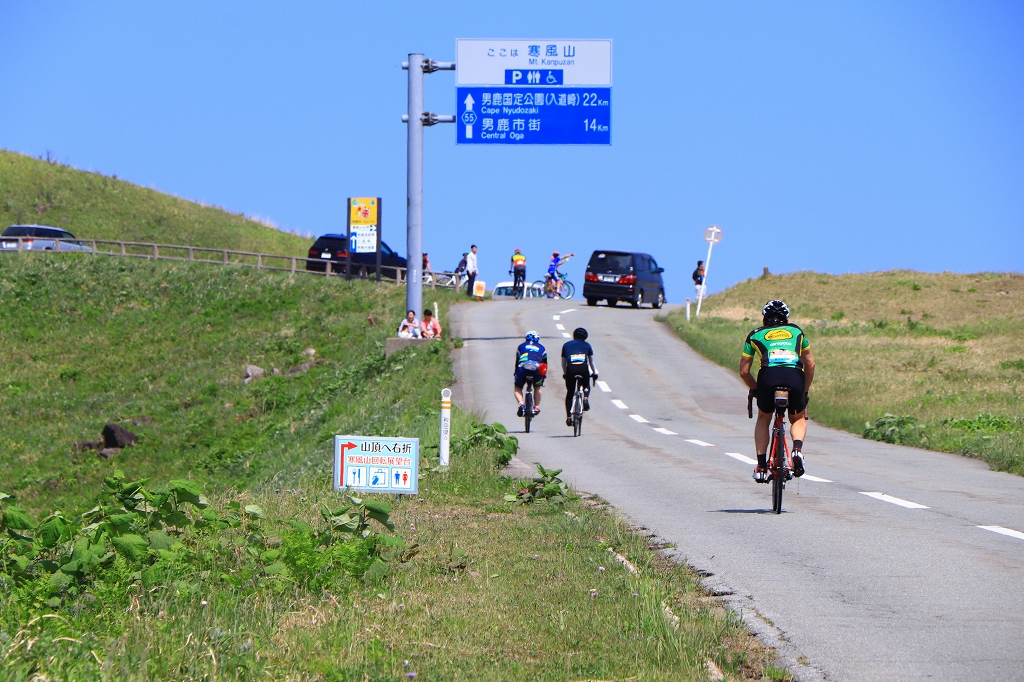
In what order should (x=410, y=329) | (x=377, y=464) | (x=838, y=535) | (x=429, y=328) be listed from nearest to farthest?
(x=838, y=535), (x=377, y=464), (x=410, y=329), (x=429, y=328)

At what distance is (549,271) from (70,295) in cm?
2091

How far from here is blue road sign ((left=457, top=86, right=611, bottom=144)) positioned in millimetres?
28719

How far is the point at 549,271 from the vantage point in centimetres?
5356

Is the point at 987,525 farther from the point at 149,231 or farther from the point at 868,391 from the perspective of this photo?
the point at 149,231

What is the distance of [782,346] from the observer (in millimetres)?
9812

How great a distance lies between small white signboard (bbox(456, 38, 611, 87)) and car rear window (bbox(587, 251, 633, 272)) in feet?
55.1

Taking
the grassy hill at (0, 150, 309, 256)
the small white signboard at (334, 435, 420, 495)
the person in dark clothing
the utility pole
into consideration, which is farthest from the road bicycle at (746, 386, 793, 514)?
the grassy hill at (0, 150, 309, 256)

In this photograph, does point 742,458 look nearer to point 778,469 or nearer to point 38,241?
point 778,469

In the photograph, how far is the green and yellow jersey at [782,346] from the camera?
9805mm

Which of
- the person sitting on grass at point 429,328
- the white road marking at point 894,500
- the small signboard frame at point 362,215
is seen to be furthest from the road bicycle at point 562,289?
the white road marking at point 894,500

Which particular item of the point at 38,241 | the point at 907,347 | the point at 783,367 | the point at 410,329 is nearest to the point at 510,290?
the point at 38,241

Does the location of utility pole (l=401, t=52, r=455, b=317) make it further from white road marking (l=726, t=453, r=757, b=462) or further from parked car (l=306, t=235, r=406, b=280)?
parked car (l=306, t=235, r=406, b=280)

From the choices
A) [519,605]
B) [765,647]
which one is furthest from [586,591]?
[765,647]

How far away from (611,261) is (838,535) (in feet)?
121
